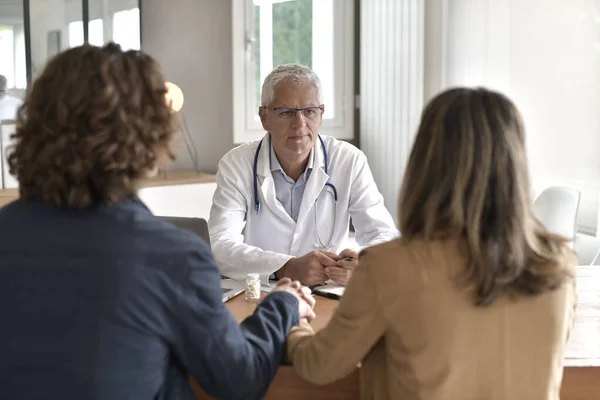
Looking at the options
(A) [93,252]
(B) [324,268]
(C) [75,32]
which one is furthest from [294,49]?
(A) [93,252]

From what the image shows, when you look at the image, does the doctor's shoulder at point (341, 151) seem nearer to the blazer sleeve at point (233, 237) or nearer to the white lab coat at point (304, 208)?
the white lab coat at point (304, 208)

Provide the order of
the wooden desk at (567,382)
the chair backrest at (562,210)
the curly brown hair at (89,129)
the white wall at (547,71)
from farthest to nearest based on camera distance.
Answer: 1. the white wall at (547,71)
2. the chair backrest at (562,210)
3. the wooden desk at (567,382)
4. the curly brown hair at (89,129)

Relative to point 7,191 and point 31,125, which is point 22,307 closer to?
point 31,125

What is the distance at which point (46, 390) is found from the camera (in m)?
1.07

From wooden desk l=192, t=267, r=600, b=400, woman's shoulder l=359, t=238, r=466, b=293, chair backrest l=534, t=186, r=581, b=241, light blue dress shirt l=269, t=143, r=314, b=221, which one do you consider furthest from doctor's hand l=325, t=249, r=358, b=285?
chair backrest l=534, t=186, r=581, b=241

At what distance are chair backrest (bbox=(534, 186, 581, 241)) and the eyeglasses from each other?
40.0 inches

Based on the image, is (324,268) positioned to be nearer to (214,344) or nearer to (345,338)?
(345,338)

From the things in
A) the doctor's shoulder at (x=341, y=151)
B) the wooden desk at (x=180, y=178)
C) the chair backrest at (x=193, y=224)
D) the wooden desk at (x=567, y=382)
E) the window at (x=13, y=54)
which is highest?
the window at (x=13, y=54)

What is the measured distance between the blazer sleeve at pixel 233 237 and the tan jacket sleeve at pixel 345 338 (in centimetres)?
78

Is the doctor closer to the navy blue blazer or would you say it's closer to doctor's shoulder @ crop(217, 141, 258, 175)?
doctor's shoulder @ crop(217, 141, 258, 175)

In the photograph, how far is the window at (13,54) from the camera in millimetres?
3784

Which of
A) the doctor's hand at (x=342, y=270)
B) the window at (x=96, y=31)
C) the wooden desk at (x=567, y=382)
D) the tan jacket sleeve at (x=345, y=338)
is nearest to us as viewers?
the tan jacket sleeve at (x=345, y=338)

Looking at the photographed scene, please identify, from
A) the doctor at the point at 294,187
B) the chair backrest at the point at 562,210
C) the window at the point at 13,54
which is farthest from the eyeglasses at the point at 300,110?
the window at the point at 13,54

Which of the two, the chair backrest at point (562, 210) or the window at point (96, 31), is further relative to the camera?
the window at point (96, 31)
